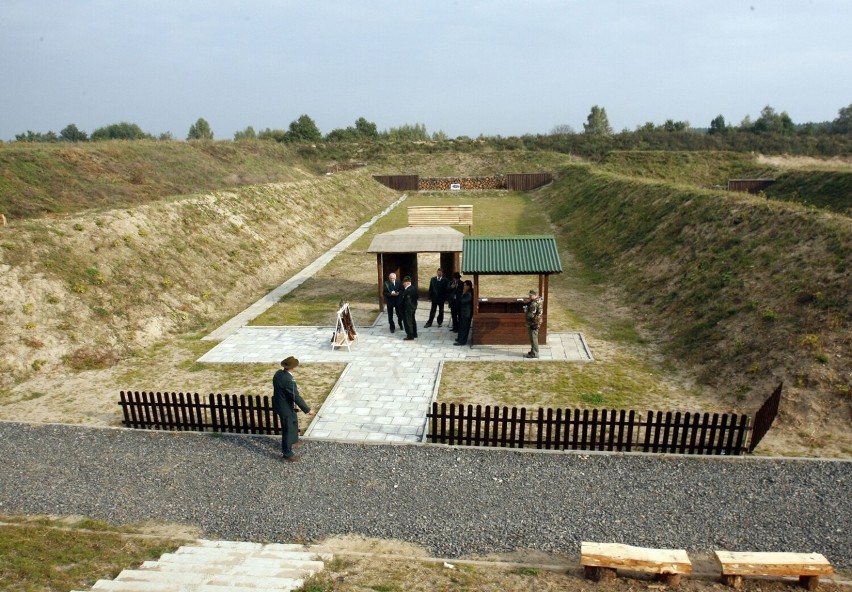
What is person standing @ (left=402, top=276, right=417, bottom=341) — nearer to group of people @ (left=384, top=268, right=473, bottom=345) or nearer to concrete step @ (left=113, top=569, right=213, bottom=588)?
group of people @ (left=384, top=268, right=473, bottom=345)

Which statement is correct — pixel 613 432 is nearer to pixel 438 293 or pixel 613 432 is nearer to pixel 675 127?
pixel 438 293

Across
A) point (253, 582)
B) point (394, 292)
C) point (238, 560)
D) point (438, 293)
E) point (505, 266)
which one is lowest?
point (238, 560)

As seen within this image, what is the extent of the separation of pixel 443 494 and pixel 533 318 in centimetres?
651

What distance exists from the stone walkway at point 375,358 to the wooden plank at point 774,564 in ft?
18.7

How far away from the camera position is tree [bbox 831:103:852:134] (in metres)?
85.8

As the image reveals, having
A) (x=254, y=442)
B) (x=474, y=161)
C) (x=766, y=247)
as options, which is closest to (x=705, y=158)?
(x=474, y=161)

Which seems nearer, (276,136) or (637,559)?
(637,559)

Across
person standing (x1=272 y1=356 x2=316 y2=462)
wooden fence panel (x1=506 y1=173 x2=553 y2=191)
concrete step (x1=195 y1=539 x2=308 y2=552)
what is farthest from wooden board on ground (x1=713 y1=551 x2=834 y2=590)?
wooden fence panel (x1=506 y1=173 x2=553 y2=191)

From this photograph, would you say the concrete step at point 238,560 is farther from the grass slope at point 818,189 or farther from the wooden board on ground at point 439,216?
the grass slope at point 818,189

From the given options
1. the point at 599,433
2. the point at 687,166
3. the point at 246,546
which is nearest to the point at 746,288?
the point at 599,433

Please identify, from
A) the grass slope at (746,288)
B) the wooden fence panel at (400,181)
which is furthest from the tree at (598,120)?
the grass slope at (746,288)

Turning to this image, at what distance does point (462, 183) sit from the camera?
5903 centimetres

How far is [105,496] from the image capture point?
9.05 meters

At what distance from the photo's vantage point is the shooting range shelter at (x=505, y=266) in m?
14.9
